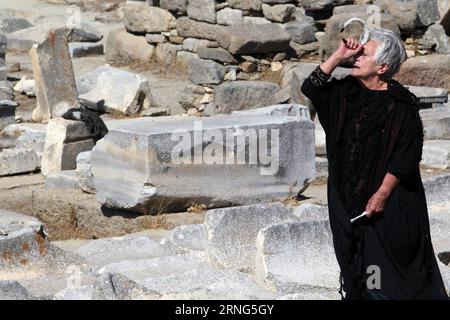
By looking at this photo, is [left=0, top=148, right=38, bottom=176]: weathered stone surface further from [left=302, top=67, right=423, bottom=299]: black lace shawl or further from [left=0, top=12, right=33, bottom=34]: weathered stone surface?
[left=0, top=12, right=33, bottom=34]: weathered stone surface

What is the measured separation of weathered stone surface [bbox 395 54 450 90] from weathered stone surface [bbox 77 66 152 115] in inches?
121

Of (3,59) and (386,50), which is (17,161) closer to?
(3,59)

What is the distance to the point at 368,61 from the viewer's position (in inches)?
196

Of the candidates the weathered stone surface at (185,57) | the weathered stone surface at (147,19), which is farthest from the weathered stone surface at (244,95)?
the weathered stone surface at (147,19)

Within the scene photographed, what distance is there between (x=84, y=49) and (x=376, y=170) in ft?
41.9

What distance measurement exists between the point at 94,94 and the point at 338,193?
30.1 feet

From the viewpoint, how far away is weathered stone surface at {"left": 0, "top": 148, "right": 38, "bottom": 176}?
10.5 m

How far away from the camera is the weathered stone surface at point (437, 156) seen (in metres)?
10.1

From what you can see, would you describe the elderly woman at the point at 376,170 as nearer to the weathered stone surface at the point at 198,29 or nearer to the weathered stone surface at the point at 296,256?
the weathered stone surface at the point at 296,256

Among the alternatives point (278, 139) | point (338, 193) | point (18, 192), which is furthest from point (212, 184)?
point (338, 193)

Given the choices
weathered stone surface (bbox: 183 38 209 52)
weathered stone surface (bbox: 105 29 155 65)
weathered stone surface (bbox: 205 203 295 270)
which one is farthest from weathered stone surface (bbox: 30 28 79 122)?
weathered stone surface (bbox: 205 203 295 270)

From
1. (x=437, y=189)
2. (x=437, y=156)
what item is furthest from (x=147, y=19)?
(x=437, y=189)

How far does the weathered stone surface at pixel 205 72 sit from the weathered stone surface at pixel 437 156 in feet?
14.4
